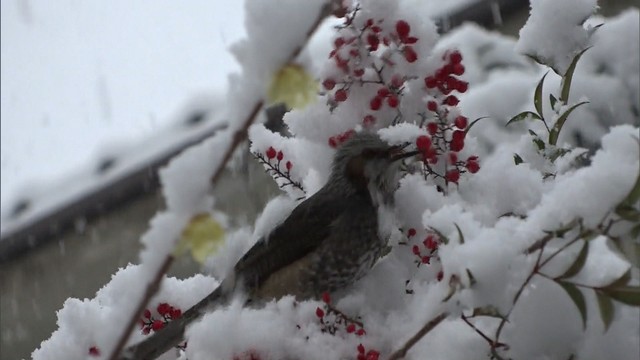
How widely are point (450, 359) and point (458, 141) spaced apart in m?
0.34

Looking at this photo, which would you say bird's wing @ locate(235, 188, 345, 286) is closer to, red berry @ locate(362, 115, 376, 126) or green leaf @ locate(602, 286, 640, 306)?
red berry @ locate(362, 115, 376, 126)

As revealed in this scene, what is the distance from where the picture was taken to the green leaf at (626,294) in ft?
2.23

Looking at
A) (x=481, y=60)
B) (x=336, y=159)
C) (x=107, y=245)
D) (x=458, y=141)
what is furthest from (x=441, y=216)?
(x=107, y=245)

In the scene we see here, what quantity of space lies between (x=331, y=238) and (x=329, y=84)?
0.27 meters

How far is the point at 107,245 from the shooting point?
15.2 feet

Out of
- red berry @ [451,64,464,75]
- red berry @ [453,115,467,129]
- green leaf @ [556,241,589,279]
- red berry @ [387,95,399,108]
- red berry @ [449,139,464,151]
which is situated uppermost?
red berry @ [387,95,399,108]

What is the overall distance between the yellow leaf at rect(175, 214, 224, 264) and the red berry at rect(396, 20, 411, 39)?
0.60 metres

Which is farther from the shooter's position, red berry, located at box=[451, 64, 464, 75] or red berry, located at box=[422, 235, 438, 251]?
red berry, located at box=[451, 64, 464, 75]

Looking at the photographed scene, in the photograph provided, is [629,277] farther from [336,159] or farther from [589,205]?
[336,159]

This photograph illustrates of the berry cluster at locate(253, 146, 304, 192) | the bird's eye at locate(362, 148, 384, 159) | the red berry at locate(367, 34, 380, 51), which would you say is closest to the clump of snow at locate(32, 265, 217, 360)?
the berry cluster at locate(253, 146, 304, 192)

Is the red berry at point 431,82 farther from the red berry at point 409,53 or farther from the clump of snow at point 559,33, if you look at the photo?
the clump of snow at point 559,33

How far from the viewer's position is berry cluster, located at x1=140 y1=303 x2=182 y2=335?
1.07 m

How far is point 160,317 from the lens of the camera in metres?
1.09

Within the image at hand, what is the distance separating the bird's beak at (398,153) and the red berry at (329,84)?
12cm
